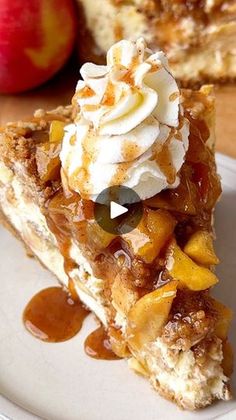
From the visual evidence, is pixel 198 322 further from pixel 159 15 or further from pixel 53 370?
pixel 159 15

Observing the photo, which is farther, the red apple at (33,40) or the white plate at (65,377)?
the red apple at (33,40)

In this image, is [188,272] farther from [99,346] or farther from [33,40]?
[33,40]

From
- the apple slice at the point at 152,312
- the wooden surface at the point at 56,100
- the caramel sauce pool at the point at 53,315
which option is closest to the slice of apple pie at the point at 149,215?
the apple slice at the point at 152,312

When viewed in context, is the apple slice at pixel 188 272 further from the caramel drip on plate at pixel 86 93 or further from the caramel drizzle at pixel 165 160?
the caramel drip on plate at pixel 86 93
